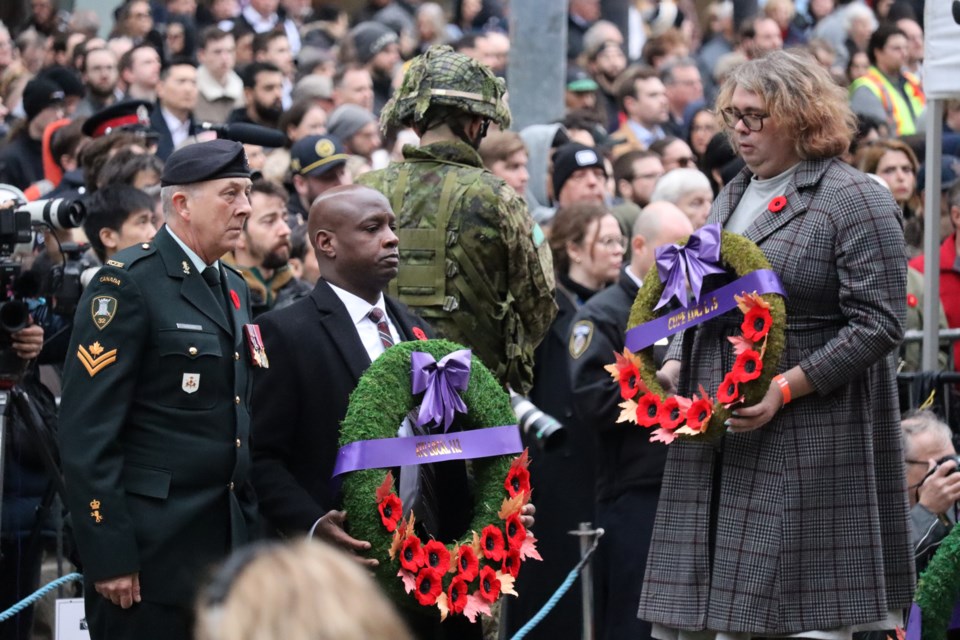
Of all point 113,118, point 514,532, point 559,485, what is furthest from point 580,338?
point 113,118

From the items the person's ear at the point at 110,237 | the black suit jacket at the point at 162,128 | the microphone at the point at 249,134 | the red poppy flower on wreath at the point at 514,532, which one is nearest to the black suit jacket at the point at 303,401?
the red poppy flower on wreath at the point at 514,532

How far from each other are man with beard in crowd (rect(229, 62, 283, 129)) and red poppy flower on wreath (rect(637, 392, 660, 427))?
6.64 m

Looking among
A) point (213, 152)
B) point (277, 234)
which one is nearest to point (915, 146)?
point (277, 234)

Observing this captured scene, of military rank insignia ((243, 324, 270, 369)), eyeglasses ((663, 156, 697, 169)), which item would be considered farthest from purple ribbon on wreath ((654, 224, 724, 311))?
eyeglasses ((663, 156, 697, 169))

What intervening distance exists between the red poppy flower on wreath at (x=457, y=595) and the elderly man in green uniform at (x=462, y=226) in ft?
4.91

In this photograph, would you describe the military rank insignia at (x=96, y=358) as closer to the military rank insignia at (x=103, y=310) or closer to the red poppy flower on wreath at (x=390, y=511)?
the military rank insignia at (x=103, y=310)

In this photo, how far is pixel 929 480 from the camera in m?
6.41

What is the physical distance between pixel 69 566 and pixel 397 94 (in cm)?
292

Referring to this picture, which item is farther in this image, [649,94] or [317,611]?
[649,94]

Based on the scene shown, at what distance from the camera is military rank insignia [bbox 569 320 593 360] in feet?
23.7

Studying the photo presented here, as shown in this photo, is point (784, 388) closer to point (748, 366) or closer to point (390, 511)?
point (748, 366)

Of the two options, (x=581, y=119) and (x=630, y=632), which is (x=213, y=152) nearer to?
(x=630, y=632)

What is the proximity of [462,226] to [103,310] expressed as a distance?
1821 millimetres

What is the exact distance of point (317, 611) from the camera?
2.51m
